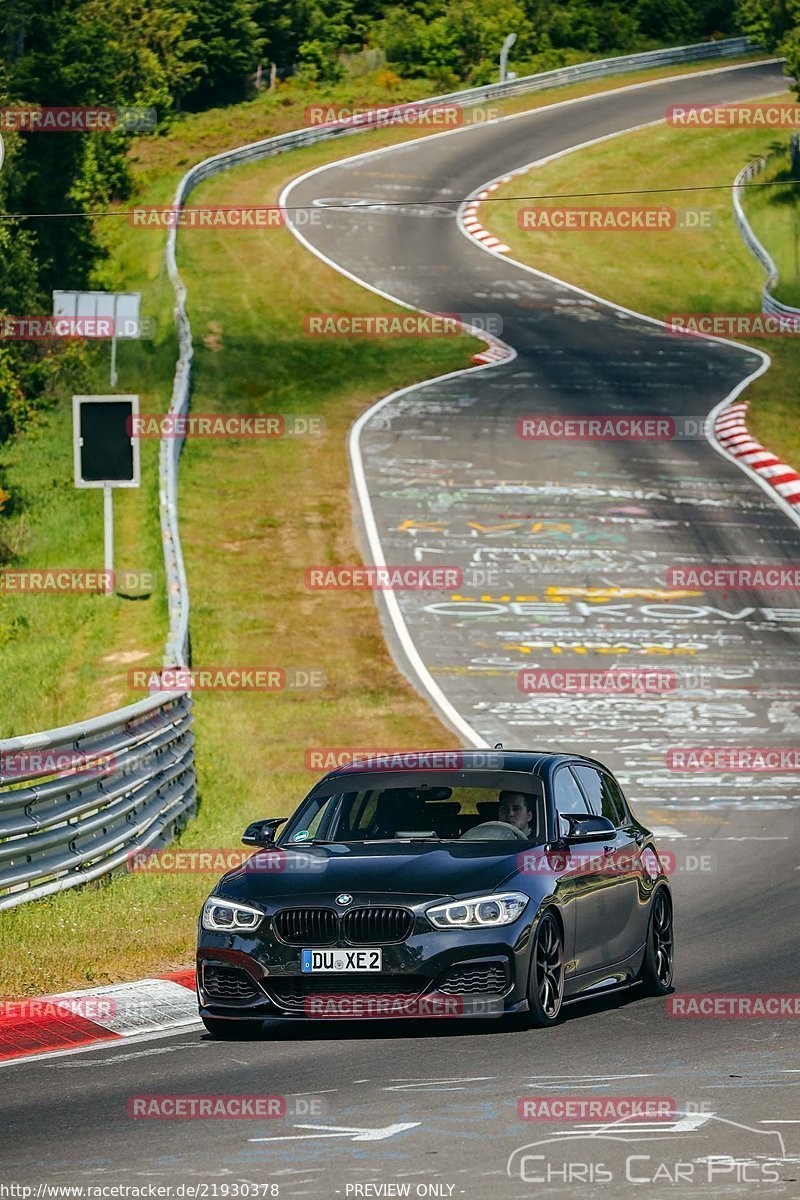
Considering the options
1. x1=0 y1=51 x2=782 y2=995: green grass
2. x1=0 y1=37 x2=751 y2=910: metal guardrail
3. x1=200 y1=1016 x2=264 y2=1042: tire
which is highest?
x1=200 y1=1016 x2=264 y2=1042: tire

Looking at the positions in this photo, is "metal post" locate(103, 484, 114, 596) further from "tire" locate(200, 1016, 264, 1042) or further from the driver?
"tire" locate(200, 1016, 264, 1042)

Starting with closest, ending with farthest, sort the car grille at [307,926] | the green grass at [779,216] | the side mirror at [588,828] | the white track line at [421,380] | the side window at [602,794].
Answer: the car grille at [307,926] → the side mirror at [588,828] → the side window at [602,794] → the white track line at [421,380] → the green grass at [779,216]

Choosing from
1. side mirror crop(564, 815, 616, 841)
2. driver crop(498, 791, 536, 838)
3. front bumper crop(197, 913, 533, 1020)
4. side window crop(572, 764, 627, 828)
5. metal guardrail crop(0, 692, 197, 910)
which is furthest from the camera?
metal guardrail crop(0, 692, 197, 910)

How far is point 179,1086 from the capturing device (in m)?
9.07

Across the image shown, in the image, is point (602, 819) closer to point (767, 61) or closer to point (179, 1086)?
point (179, 1086)

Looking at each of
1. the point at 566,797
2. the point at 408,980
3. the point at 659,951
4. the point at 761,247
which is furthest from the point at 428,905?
the point at 761,247

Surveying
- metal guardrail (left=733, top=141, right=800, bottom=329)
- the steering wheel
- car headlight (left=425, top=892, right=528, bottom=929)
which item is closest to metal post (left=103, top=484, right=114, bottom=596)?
the steering wheel

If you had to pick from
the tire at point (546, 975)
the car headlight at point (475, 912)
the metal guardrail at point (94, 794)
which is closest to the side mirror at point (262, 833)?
the car headlight at point (475, 912)

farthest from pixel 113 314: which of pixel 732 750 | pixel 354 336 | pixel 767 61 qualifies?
pixel 767 61

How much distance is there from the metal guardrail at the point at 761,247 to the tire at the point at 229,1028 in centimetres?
4261

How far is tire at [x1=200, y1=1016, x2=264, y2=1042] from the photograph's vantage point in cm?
1050

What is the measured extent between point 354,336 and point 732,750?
25961 mm

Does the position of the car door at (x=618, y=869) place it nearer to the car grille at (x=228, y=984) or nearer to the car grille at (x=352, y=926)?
the car grille at (x=352, y=926)

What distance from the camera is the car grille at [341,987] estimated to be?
10070 millimetres
